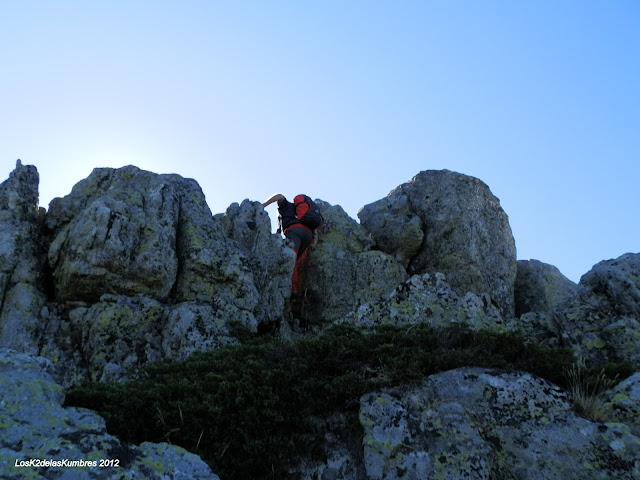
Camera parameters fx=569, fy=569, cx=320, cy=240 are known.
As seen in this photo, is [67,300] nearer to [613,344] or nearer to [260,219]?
[260,219]

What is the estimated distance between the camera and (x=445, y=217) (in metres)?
21.5

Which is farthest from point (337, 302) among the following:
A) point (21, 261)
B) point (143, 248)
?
point (21, 261)

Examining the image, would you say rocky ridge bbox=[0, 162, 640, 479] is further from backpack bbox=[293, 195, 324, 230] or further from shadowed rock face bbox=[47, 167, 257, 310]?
backpack bbox=[293, 195, 324, 230]

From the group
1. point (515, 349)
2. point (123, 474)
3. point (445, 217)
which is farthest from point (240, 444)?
point (445, 217)

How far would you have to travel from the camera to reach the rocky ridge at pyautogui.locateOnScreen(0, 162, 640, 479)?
7523mm

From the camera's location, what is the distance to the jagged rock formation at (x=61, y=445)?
19.2ft

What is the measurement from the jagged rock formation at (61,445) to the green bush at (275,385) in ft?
1.93

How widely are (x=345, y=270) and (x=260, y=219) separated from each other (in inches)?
139

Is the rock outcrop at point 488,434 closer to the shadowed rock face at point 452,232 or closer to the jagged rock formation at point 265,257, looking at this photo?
the jagged rock formation at point 265,257

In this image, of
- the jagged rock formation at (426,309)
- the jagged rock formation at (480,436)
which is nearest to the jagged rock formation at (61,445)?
the jagged rock formation at (480,436)

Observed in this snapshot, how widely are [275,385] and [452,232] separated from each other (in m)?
13.6

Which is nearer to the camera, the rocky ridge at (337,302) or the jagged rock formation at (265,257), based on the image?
the rocky ridge at (337,302)

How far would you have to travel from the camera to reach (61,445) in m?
6.20

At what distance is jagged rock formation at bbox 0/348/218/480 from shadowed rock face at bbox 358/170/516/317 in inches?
571
